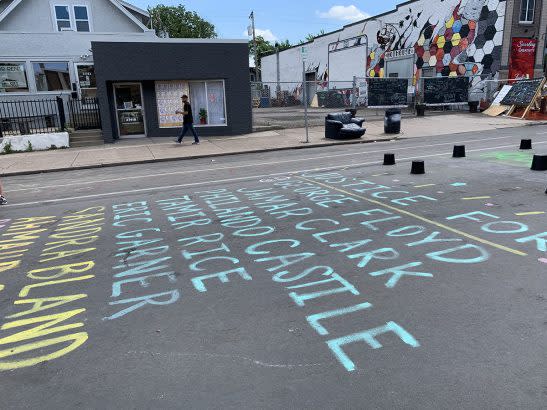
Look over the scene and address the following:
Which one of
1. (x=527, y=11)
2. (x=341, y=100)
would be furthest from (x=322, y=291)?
(x=341, y=100)

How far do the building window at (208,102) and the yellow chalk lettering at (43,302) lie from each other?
1658cm

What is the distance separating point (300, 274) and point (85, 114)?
19512 mm

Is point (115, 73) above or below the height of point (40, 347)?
above

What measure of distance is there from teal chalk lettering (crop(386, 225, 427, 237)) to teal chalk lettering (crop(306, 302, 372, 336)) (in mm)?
1968

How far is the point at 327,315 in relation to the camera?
141 inches

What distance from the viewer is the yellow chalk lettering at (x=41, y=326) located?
3463 millimetres

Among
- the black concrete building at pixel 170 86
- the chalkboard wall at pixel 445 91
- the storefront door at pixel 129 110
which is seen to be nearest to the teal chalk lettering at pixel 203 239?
the black concrete building at pixel 170 86

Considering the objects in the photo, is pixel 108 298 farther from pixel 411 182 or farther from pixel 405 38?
pixel 405 38

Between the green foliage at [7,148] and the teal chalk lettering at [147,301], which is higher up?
the green foliage at [7,148]

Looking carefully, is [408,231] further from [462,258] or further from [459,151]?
[459,151]

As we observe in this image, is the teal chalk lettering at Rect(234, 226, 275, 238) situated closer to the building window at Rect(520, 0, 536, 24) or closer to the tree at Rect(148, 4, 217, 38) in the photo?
the building window at Rect(520, 0, 536, 24)

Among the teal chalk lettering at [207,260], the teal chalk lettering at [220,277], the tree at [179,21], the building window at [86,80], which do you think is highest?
the tree at [179,21]

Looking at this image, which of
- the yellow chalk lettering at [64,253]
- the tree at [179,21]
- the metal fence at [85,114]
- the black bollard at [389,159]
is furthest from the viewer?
the tree at [179,21]

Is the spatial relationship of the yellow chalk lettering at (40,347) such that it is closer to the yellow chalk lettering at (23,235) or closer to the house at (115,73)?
the yellow chalk lettering at (23,235)
